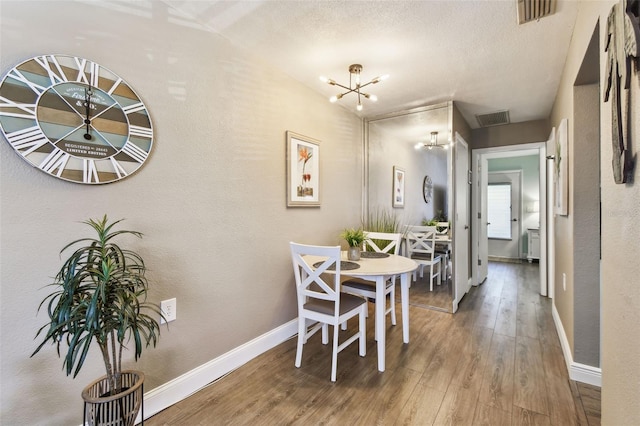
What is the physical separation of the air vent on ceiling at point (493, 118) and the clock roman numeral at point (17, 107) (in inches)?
166

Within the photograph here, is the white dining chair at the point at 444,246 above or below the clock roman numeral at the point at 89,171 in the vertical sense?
below

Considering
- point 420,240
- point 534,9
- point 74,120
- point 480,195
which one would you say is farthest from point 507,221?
point 74,120

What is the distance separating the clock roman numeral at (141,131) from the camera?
1578 millimetres

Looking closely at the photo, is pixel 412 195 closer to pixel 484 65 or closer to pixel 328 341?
pixel 484 65

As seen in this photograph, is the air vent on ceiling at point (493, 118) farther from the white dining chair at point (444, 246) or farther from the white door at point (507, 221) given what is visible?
the white door at point (507, 221)

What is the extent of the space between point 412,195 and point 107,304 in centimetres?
335

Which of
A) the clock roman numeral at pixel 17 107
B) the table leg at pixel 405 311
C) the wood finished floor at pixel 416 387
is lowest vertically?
the wood finished floor at pixel 416 387

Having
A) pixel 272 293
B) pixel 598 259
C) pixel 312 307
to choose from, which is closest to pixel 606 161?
pixel 598 259

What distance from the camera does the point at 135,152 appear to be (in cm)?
159

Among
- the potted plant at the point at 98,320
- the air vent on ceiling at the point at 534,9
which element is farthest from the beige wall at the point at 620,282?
the potted plant at the point at 98,320

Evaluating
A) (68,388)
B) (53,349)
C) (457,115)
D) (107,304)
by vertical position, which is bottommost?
(68,388)

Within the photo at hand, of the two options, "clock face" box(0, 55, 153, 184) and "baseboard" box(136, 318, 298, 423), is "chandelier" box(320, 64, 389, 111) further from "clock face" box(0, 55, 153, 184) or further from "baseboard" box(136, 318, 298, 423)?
"baseboard" box(136, 318, 298, 423)

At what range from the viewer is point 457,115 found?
135 inches

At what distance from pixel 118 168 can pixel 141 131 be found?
0.83 ft
